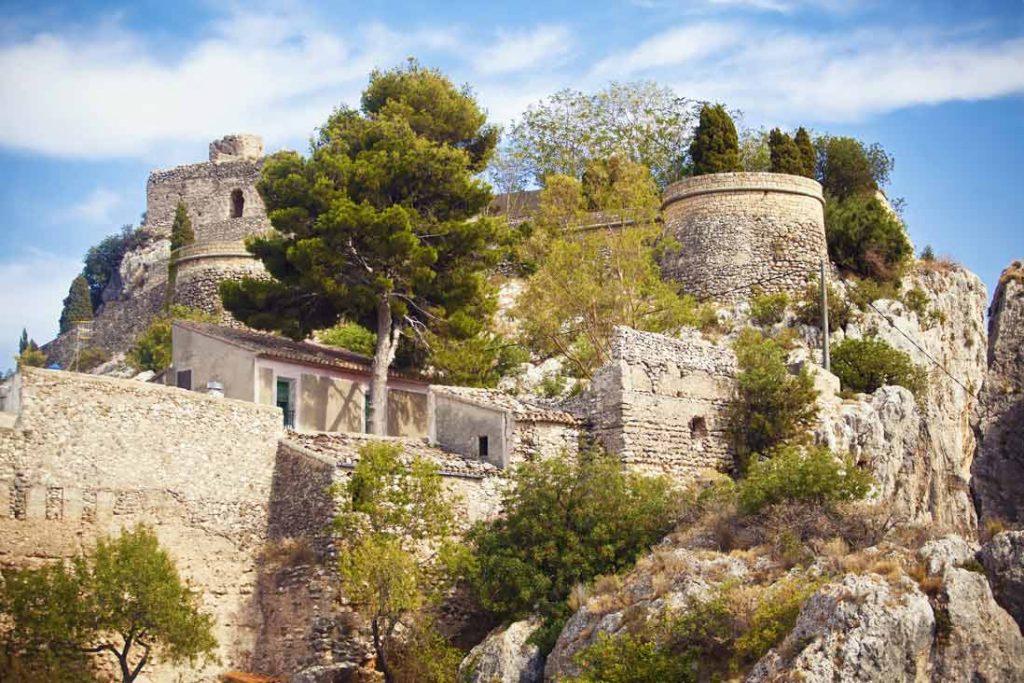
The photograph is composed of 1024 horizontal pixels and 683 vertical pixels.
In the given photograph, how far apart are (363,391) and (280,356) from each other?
2398mm

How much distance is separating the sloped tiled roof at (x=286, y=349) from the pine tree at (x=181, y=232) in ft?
74.4

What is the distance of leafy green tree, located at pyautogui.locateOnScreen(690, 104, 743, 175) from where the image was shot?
48.4 m

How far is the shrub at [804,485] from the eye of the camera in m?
22.8

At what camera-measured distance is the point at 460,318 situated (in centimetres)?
3288

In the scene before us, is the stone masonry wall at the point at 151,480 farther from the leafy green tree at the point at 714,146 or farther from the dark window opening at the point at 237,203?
the dark window opening at the point at 237,203

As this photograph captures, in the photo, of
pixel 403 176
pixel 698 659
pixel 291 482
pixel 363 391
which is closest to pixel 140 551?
pixel 291 482

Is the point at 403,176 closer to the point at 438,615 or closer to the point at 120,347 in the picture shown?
the point at 438,615

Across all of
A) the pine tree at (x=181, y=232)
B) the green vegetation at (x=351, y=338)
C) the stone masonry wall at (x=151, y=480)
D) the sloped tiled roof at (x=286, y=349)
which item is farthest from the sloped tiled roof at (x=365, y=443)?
the pine tree at (x=181, y=232)

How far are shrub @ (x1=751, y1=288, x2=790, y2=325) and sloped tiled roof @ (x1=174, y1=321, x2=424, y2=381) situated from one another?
40.0ft

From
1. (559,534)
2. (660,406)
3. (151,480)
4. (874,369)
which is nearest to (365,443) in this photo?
(151,480)

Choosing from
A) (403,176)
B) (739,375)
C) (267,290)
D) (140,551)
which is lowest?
(140,551)

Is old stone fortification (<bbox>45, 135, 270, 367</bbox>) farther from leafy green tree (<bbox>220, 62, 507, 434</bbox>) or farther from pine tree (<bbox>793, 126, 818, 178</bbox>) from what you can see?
pine tree (<bbox>793, 126, 818, 178</bbox>)

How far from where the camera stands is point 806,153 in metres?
49.8

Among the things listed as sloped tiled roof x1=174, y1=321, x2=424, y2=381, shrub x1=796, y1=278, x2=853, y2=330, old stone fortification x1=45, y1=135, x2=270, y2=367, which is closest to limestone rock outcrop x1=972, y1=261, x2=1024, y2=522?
Answer: sloped tiled roof x1=174, y1=321, x2=424, y2=381
